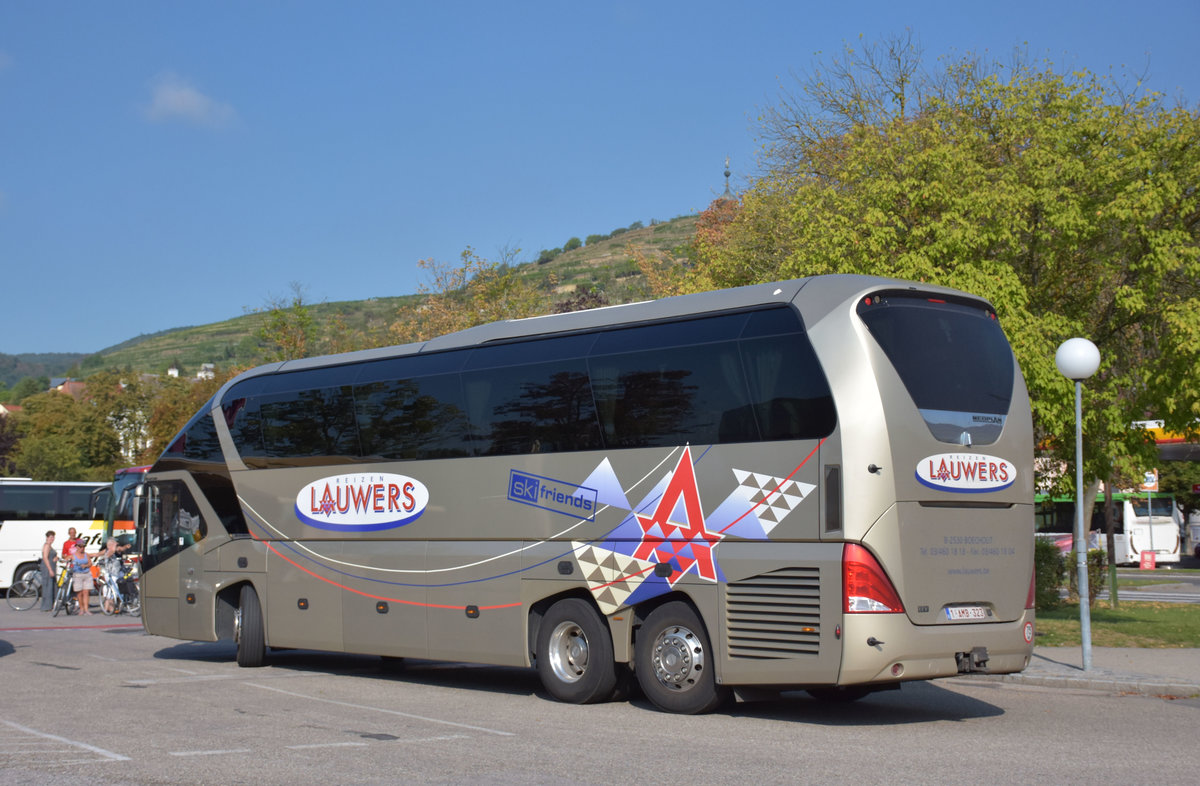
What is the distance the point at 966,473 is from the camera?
1060cm

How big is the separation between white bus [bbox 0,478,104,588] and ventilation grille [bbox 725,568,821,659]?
2896cm

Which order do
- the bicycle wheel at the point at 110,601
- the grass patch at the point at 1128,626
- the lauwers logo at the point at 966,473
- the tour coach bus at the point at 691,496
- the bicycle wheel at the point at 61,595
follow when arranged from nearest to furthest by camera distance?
the tour coach bus at the point at 691,496 < the lauwers logo at the point at 966,473 < the grass patch at the point at 1128,626 < the bicycle wheel at the point at 61,595 < the bicycle wheel at the point at 110,601

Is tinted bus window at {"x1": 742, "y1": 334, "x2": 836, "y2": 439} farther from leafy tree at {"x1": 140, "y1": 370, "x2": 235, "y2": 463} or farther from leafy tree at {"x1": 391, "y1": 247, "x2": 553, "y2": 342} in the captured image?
leafy tree at {"x1": 140, "y1": 370, "x2": 235, "y2": 463}

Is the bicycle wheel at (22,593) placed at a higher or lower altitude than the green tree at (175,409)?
lower

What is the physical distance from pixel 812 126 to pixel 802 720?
1765cm

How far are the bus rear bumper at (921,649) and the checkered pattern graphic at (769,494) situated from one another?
107 cm

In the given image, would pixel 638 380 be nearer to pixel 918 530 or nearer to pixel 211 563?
pixel 918 530

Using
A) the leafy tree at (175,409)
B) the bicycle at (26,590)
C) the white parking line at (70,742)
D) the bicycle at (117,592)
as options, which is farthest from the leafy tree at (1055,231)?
the leafy tree at (175,409)

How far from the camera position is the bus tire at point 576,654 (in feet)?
38.8

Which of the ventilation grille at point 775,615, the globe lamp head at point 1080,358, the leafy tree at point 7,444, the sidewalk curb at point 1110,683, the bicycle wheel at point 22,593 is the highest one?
the leafy tree at point 7,444

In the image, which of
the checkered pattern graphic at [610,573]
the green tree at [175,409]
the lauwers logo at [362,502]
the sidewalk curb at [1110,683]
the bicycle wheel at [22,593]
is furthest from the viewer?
the green tree at [175,409]

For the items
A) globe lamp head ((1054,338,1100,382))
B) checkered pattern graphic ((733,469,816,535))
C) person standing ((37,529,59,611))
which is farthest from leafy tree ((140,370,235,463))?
checkered pattern graphic ((733,469,816,535))

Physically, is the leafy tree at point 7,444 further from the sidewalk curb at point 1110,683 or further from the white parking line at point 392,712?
the sidewalk curb at point 1110,683

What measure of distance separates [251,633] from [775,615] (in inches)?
332
